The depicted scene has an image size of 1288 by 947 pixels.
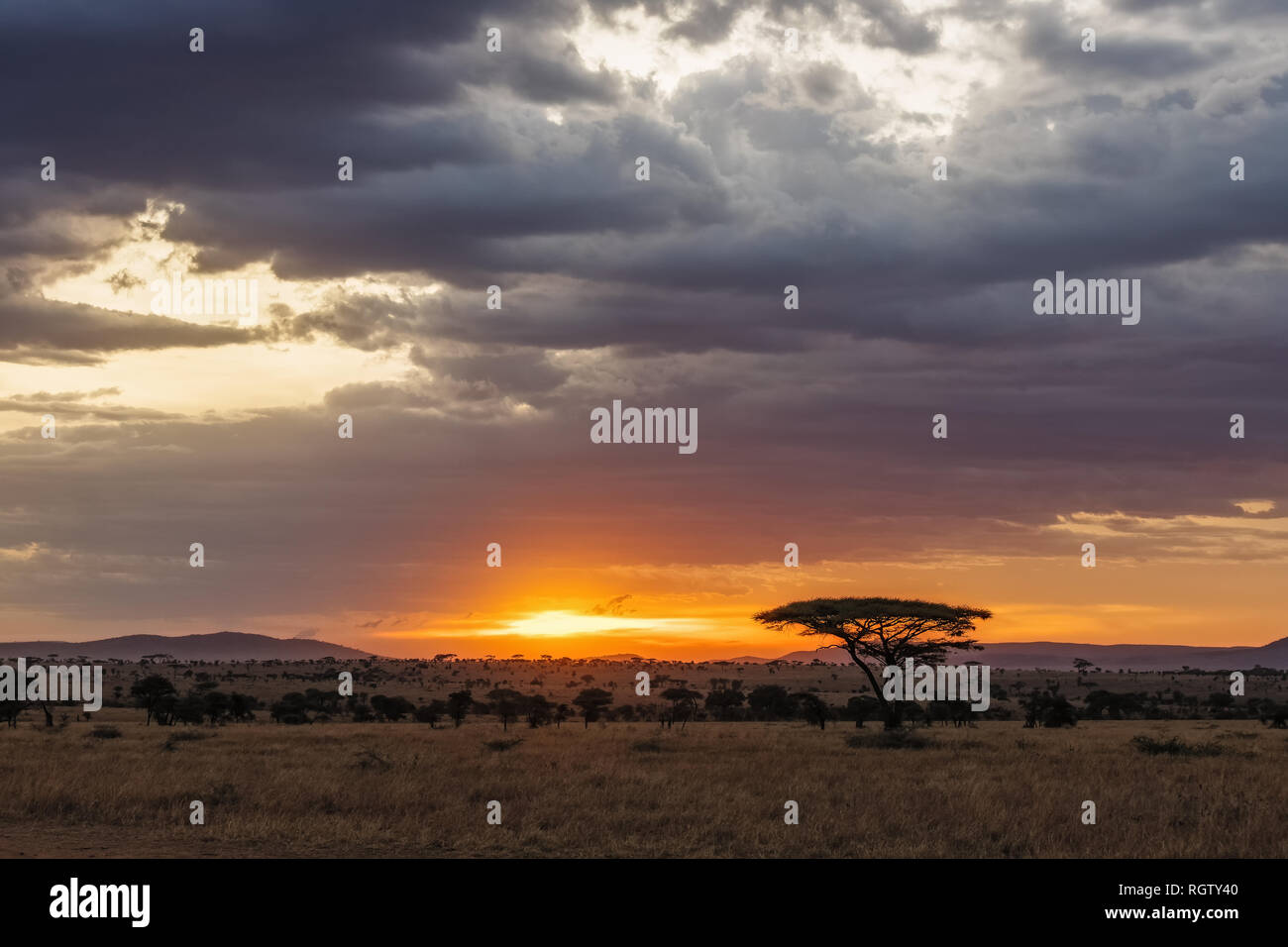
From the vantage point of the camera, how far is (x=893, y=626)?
182 feet

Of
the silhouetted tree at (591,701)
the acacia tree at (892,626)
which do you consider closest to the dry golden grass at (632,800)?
the acacia tree at (892,626)

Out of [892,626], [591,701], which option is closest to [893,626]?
[892,626]

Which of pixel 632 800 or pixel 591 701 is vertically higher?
pixel 632 800

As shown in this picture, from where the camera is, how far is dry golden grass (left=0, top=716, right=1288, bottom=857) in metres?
19.9

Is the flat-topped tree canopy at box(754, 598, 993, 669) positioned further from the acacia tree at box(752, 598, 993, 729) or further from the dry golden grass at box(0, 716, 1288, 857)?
the dry golden grass at box(0, 716, 1288, 857)

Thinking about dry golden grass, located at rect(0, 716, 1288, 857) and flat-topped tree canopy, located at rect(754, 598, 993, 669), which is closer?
dry golden grass, located at rect(0, 716, 1288, 857)

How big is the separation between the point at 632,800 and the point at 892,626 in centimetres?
3293

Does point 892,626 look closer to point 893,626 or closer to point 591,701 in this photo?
point 893,626

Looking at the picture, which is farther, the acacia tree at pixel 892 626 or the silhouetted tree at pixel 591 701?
the silhouetted tree at pixel 591 701

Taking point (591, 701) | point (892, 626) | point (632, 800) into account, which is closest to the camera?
point (632, 800)

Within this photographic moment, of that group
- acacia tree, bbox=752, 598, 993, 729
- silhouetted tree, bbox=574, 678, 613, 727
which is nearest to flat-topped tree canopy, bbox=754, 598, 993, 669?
acacia tree, bbox=752, 598, 993, 729

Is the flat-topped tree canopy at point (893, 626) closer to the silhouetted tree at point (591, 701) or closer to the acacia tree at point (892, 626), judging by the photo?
the acacia tree at point (892, 626)

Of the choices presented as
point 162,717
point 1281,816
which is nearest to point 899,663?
point 1281,816

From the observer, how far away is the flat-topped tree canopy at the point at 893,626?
54969 millimetres
